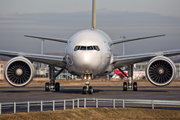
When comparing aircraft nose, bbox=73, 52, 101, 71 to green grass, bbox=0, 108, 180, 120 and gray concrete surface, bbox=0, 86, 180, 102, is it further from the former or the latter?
green grass, bbox=0, 108, 180, 120

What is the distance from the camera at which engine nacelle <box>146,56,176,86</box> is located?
30.8 m

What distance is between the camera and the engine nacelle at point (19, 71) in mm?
31844

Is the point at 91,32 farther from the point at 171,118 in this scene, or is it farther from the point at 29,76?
the point at 171,118

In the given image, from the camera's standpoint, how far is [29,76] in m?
32.0

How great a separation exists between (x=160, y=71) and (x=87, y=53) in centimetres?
742

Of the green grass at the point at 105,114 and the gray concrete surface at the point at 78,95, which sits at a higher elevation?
the gray concrete surface at the point at 78,95

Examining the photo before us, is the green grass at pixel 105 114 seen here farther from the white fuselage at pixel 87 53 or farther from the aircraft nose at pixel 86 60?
the white fuselage at pixel 87 53

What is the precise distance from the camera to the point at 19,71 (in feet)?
105

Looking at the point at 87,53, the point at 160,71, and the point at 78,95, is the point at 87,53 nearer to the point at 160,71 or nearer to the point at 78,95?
the point at 78,95

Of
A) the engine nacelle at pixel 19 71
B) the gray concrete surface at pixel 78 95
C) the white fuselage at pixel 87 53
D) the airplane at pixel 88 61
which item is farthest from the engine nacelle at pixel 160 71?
the engine nacelle at pixel 19 71

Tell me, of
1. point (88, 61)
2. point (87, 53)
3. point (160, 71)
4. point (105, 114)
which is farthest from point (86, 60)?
point (105, 114)

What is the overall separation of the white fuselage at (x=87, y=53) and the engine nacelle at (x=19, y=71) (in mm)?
4103

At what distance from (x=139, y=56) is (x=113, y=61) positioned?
107 inches

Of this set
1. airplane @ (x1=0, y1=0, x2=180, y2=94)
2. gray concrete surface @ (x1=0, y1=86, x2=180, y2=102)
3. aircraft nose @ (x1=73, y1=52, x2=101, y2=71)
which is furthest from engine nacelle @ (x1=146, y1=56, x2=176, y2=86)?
aircraft nose @ (x1=73, y1=52, x2=101, y2=71)
